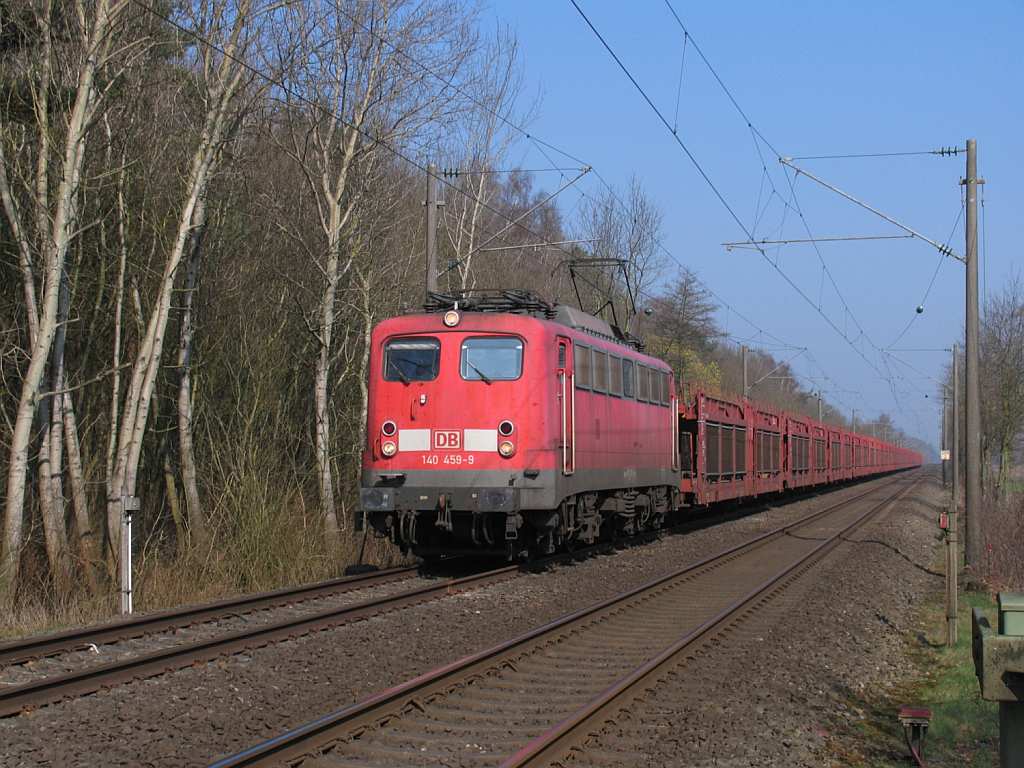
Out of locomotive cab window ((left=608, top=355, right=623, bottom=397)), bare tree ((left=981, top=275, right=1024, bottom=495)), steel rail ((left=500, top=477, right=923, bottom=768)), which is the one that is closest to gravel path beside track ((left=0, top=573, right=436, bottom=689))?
steel rail ((left=500, top=477, right=923, bottom=768))

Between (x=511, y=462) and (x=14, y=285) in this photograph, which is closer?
(x=511, y=462)

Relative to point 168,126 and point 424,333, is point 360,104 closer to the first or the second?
point 168,126

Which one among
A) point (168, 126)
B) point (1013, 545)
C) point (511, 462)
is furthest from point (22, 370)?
point (1013, 545)

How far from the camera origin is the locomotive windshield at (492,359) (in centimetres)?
1424

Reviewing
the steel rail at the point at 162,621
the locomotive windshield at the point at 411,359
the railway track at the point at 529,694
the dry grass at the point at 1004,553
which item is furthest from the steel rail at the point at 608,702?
the locomotive windshield at the point at 411,359

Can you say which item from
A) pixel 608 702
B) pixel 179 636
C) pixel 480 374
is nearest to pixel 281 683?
pixel 179 636

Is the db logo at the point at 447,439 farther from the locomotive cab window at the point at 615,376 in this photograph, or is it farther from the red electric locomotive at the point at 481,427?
the locomotive cab window at the point at 615,376

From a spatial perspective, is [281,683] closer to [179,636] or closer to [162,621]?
[179,636]

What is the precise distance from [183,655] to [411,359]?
6.38 m

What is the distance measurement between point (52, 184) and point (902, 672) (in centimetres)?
1165

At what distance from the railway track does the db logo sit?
2.85m

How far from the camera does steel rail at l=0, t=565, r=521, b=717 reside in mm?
7457

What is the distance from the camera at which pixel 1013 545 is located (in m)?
17.0

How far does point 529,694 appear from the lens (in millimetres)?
8078
